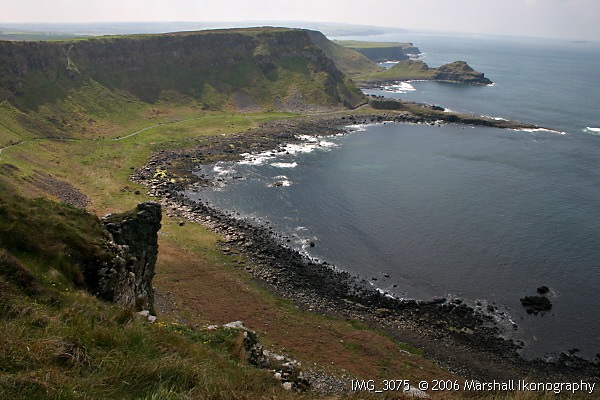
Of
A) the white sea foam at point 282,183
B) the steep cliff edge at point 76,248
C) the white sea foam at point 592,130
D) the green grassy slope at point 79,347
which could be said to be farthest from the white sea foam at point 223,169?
the white sea foam at point 592,130

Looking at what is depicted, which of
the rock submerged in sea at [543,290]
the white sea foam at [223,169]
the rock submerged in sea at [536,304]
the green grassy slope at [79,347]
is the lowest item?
the rock submerged in sea at [536,304]

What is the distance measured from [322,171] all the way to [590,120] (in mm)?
118775

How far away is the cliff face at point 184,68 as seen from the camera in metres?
109

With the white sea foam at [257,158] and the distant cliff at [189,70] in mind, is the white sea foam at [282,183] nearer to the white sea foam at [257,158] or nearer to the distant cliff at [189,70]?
the white sea foam at [257,158]

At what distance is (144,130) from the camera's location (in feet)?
381

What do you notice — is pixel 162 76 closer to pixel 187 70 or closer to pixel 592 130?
pixel 187 70

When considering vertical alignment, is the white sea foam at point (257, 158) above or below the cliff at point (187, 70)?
below

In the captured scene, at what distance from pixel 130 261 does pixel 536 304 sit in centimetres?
4650

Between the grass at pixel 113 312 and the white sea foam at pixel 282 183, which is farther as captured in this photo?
the white sea foam at pixel 282 183

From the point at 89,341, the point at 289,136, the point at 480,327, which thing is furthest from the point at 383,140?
the point at 89,341

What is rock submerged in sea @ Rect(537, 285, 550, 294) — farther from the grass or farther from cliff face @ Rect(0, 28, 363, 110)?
cliff face @ Rect(0, 28, 363, 110)

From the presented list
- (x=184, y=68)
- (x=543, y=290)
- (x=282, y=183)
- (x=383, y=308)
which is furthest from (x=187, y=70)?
(x=543, y=290)

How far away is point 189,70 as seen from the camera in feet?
501

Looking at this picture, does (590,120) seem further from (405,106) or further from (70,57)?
(70,57)
